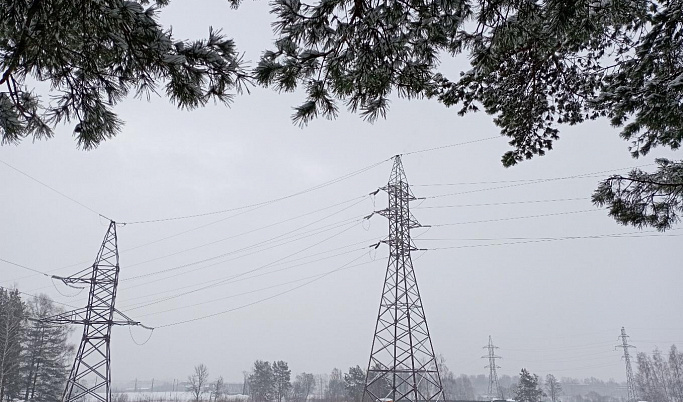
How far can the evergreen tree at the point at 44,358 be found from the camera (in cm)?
3250

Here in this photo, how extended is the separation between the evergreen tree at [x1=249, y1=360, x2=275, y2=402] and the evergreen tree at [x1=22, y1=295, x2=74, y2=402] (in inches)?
1049

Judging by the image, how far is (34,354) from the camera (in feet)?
108

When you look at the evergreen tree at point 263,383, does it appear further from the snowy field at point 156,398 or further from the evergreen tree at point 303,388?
the evergreen tree at point 303,388

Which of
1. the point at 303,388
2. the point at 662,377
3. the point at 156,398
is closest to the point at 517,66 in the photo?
the point at 303,388

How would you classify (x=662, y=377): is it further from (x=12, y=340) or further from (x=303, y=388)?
(x=12, y=340)

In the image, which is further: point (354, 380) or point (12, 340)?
point (354, 380)

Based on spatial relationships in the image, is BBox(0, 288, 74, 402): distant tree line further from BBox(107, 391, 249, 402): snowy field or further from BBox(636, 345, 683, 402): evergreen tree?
BBox(636, 345, 683, 402): evergreen tree

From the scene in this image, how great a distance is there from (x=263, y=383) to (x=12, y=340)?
35.8m

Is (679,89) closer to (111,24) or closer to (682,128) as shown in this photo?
(682,128)

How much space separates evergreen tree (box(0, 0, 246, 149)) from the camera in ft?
7.18

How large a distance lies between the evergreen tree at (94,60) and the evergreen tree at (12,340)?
3138 centimetres

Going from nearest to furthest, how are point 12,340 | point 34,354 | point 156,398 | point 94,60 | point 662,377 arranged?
point 94,60 < point 12,340 < point 34,354 < point 662,377 < point 156,398

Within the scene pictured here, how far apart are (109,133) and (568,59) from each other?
4.87 metres

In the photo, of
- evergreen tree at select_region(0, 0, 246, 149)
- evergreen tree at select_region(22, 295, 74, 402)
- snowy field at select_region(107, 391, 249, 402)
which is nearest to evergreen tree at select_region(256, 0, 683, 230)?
evergreen tree at select_region(0, 0, 246, 149)
